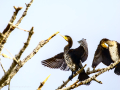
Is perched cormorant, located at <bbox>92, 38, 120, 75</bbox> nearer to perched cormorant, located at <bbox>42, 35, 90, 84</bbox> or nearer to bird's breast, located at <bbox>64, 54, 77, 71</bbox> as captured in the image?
perched cormorant, located at <bbox>42, 35, 90, 84</bbox>

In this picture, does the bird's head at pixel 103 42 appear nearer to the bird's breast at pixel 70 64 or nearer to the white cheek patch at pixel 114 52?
the white cheek patch at pixel 114 52

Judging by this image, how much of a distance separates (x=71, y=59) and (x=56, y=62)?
0.69 m

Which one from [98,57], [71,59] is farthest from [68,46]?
[98,57]

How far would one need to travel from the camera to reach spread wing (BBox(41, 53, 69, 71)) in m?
5.83

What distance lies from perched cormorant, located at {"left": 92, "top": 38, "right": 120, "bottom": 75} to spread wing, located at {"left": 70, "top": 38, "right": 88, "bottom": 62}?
89 centimetres

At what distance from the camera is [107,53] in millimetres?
6465

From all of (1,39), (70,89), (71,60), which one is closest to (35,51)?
(1,39)

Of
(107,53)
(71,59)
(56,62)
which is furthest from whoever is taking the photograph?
(107,53)

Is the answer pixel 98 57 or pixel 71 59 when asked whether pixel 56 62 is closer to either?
pixel 71 59

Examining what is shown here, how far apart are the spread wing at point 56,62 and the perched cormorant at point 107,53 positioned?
975 mm

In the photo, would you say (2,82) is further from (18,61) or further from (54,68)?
(54,68)

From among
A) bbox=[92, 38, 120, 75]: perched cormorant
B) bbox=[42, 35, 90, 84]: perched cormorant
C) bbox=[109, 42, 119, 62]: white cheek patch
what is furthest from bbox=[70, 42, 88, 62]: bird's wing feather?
bbox=[109, 42, 119, 62]: white cheek patch

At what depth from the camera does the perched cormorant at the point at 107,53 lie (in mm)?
6023

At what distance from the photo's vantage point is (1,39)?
2264mm
